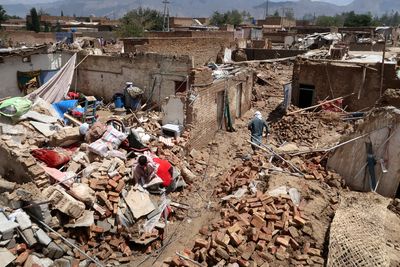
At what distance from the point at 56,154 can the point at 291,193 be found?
239 inches

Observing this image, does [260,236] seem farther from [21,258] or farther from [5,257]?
[5,257]

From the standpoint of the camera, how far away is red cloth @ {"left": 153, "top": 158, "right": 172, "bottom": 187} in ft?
28.2

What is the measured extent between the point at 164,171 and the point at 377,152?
501 centimetres

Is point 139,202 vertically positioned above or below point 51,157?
below

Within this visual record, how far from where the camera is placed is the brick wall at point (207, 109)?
11.1m

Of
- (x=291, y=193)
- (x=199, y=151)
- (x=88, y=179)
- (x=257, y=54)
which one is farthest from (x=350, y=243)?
(x=257, y=54)

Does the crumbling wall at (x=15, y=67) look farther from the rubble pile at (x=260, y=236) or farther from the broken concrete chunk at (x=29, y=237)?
the rubble pile at (x=260, y=236)

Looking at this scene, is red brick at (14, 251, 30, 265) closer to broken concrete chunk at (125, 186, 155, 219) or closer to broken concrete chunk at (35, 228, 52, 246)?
broken concrete chunk at (35, 228, 52, 246)

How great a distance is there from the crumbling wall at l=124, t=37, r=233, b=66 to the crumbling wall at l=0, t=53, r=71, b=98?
413 cm

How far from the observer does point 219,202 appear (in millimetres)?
8320

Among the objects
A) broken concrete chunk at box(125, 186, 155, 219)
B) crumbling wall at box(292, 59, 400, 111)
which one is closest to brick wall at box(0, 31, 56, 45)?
crumbling wall at box(292, 59, 400, 111)

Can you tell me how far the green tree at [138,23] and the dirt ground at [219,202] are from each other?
81.8 feet

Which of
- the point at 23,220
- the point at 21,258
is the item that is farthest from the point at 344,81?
the point at 21,258

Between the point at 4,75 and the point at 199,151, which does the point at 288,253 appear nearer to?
the point at 199,151
